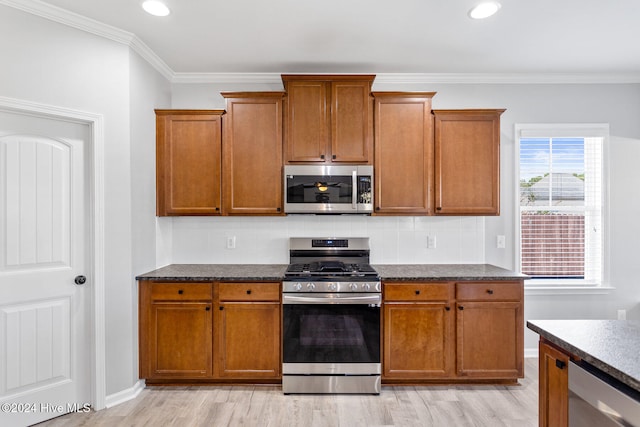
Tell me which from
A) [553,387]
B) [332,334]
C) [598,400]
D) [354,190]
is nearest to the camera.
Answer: [598,400]

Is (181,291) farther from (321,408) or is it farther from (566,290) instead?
(566,290)

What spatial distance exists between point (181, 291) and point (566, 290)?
356 centimetres

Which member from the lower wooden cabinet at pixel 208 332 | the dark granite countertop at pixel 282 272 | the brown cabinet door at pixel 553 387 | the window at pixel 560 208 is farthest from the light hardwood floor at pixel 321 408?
the window at pixel 560 208

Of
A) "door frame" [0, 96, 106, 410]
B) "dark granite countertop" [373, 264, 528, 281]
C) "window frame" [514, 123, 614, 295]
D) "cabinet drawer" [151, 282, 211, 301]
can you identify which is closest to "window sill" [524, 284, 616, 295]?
"window frame" [514, 123, 614, 295]

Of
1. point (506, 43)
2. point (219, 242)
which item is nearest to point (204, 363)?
point (219, 242)

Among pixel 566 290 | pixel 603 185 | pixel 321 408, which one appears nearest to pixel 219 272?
pixel 321 408

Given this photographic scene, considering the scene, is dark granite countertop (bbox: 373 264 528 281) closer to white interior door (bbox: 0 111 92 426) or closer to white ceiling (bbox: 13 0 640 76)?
white ceiling (bbox: 13 0 640 76)

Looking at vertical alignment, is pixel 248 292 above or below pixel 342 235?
below

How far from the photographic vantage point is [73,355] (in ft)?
7.68

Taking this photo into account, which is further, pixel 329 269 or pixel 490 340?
pixel 329 269

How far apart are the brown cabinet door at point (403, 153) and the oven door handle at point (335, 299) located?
0.80 metres

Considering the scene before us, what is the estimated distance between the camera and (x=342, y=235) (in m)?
3.25

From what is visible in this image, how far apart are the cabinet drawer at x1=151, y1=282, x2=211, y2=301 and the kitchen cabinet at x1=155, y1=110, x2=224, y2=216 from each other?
0.65 m

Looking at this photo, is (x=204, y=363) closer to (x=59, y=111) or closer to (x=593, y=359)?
(x=59, y=111)
